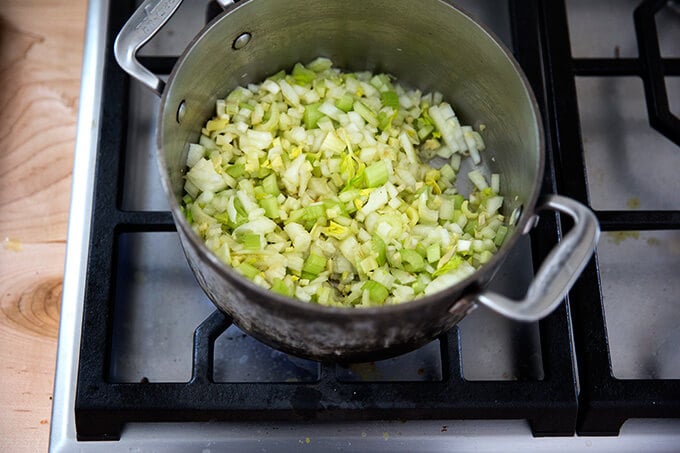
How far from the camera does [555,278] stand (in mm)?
698

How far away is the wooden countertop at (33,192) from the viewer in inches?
36.2

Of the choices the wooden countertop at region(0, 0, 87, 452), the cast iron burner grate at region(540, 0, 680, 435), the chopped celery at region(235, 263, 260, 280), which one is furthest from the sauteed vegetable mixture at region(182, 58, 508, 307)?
the wooden countertop at region(0, 0, 87, 452)

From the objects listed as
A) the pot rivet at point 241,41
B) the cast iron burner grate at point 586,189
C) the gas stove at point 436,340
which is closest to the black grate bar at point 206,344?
the gas stove at point 436,340

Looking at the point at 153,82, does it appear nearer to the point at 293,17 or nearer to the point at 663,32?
the point at 293,17

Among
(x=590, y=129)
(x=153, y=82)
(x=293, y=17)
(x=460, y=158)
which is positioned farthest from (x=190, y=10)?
(x=590, y=129)

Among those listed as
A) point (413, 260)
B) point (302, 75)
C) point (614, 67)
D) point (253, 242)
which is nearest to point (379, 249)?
point (413, 260)

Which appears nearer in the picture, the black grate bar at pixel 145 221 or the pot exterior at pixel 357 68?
the pot exterior at pixel 357 68

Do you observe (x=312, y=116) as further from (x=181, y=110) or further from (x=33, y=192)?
(x=33, y=192)

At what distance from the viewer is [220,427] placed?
2.89 ft

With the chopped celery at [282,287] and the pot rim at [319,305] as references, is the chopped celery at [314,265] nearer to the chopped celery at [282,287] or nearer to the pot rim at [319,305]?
the chopped celery at [282,287]

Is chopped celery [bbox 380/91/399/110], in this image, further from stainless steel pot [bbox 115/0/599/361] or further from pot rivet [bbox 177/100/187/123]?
pot rivet [bbox 177/100/187/123]

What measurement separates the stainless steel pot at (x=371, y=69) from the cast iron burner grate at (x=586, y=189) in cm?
10

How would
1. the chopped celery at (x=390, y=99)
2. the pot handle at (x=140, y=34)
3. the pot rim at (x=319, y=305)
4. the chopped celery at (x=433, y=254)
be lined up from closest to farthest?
the pot rim at (x=319, y=305) → the pot handle at (x=140, y=34) → the chopped celery at (x=433, y=254) → the chopped celery at (x=390, y=99)

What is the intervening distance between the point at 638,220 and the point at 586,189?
75mm
